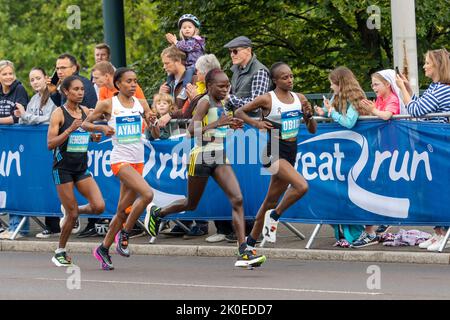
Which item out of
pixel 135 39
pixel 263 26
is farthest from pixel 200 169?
pixel 135 39

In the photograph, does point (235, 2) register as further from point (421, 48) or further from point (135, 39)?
point (135, 39)

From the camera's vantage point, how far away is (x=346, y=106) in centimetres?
1458

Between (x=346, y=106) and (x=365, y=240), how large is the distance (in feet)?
4.99

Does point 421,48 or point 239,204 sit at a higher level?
point 421,48

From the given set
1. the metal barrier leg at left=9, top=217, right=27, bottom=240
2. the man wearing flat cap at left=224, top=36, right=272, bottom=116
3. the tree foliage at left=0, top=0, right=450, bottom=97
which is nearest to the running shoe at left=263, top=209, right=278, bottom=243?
the man wearing flat cap at left=224, top=36, right=272, bottom=116

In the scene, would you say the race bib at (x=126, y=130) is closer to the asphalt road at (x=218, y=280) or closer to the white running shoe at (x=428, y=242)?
the asphalt road at (x=218, y=280)

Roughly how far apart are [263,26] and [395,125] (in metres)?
11.3

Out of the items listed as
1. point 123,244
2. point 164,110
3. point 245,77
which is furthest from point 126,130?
point 164,110

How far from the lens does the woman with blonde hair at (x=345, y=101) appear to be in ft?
47.2

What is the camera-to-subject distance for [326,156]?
48.1 feet

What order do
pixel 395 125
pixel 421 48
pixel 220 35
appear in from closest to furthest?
pixel 395 125 < pixel 421 48 < pixel 220 35

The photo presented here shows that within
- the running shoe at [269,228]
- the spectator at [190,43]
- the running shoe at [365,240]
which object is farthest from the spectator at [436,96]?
the spectator at [190,43]

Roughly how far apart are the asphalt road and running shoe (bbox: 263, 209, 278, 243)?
30 cm
